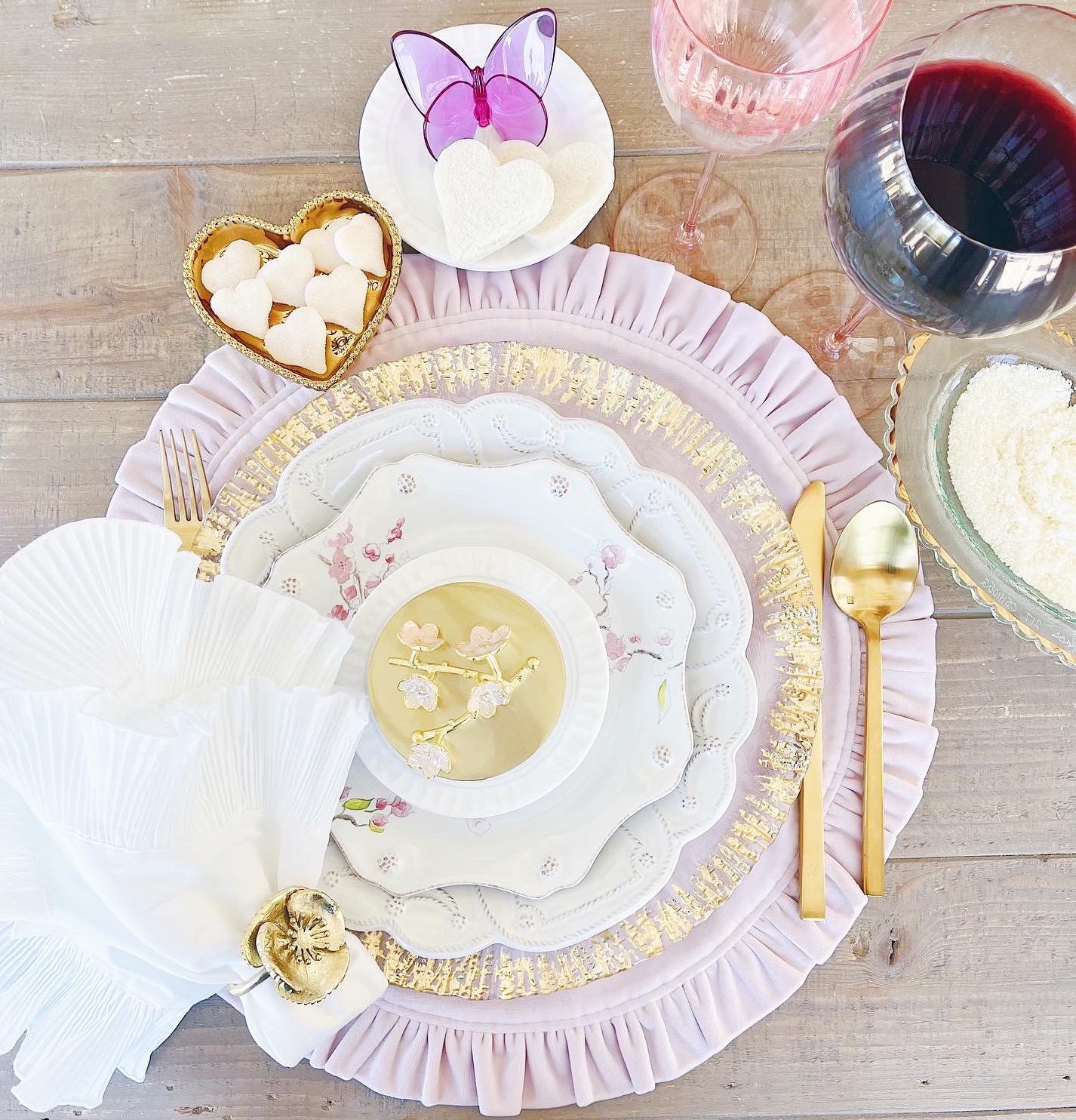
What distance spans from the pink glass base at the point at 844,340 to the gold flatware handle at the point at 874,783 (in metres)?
0.15

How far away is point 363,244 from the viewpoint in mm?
481

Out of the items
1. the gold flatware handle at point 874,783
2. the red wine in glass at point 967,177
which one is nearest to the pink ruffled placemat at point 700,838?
the gold flatware handle at point 874,783

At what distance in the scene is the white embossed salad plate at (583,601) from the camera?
0.43m

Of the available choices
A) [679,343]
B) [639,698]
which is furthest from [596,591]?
[679,343]

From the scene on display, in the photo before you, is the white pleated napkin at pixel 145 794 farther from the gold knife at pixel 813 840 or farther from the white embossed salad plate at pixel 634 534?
the gold knife at pixel 813 840

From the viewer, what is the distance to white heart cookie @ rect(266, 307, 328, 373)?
0.47m

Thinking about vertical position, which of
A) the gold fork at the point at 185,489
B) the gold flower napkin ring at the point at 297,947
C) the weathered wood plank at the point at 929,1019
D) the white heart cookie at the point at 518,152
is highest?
the white heart cookie at the point at 518,152

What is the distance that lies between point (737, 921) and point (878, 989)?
0.12m

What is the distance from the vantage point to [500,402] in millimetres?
446

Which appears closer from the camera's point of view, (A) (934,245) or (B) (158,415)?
(A) (934,245)

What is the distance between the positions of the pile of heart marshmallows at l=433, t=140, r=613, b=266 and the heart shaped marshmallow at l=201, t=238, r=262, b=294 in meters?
0.11

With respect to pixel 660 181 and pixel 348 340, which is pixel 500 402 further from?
pixel 660 181

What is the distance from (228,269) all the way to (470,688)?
268mm

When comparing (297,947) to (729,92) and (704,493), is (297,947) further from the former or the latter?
(729,92)
